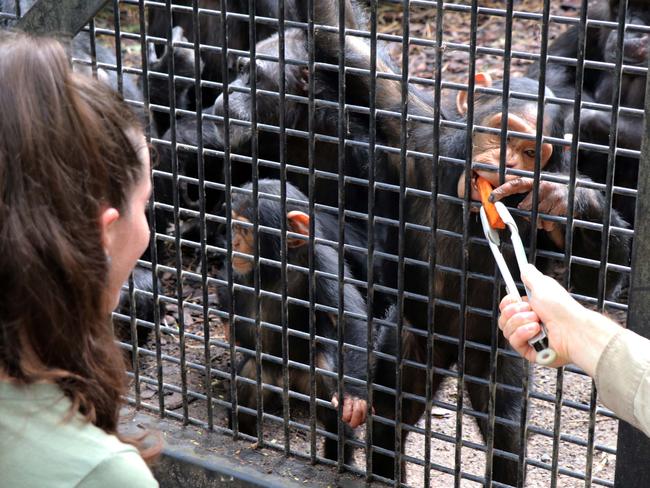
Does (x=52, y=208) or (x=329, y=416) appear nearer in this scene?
(x=52, y=208)

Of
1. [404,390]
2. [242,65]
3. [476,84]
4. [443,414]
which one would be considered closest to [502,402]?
[404,390]

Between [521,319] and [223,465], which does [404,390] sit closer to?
[223,465]

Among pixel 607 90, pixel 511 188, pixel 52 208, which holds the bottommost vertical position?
pixel 607 90

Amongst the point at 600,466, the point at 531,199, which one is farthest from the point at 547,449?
the point at 531,199

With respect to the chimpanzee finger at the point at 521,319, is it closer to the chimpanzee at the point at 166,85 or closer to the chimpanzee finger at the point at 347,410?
the chimpanzee finger at the point at 347,410

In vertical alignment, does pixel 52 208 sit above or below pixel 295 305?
above

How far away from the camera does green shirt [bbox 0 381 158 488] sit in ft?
4.78

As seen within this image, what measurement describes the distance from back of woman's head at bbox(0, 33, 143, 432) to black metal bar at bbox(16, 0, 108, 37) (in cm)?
164

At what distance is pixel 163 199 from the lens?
Answer: 17.1 ft

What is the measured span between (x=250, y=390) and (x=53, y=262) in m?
2.61

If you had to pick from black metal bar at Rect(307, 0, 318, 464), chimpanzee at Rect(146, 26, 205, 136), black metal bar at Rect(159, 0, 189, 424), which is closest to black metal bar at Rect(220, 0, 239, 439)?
black metal bar at Rect(159, 0, 189, 424)

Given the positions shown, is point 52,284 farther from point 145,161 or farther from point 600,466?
point 600,466

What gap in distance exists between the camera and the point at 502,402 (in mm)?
3363

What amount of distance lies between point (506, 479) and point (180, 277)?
121 cm
